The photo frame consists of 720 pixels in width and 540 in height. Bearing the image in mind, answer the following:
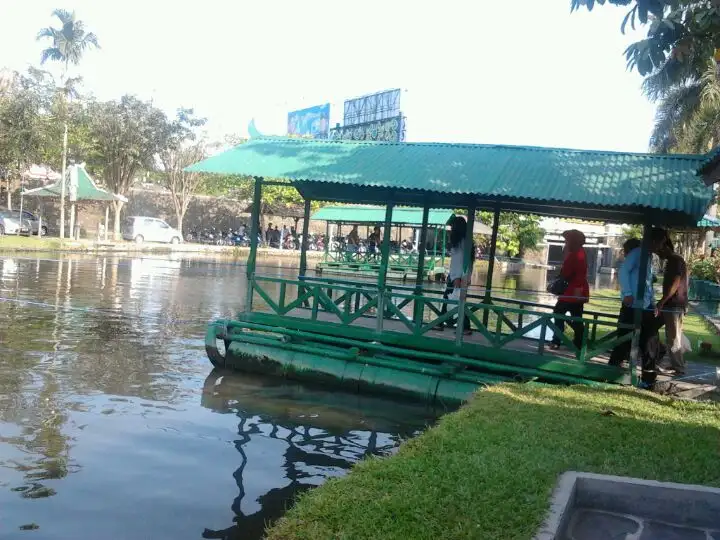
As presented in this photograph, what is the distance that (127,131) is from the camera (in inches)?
1465

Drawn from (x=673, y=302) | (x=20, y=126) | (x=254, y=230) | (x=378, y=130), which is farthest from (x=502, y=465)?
(x=378, y=130)

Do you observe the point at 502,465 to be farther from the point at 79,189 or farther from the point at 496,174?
the point at 79,189

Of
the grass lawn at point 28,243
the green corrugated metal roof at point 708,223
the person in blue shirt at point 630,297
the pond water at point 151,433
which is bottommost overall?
the pond water at point 151,433

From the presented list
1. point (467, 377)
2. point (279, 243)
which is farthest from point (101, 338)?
point (279, 243)

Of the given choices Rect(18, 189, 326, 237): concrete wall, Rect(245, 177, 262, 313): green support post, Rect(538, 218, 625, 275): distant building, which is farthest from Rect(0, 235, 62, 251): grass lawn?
Rect(538, 218, 625, 275): distant building

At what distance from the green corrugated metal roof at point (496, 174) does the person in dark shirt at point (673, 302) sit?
529 mm

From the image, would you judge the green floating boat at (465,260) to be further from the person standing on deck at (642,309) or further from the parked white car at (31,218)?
the parked white car at (31,218)

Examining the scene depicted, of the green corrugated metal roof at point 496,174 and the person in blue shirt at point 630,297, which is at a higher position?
the green corrugated metal roof at point 496,174

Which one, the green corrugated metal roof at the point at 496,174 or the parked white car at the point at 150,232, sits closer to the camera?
the green corrugated metal roof at the point at 496,174

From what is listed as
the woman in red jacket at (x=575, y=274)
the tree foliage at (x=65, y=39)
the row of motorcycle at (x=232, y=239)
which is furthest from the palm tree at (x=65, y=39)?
the woman in red jacket at (x=575, y=274)

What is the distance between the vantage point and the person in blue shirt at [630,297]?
8.89 m

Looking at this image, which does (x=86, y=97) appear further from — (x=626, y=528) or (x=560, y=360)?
(x=626, y=528)

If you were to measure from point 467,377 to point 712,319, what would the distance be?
11.1 metres

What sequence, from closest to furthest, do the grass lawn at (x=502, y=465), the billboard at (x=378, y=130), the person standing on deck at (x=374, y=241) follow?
the grass lawn at (x=502, y=465)
the person standing on deck at (x=374, y=241)
the billboard at (x=378, y=130)
